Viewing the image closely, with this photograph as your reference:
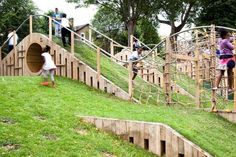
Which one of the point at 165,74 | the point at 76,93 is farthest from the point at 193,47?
the point at 76,93

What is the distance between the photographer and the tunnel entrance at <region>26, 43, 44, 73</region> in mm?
18703

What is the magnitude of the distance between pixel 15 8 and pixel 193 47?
1467 inches

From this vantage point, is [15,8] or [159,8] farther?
[15,8]

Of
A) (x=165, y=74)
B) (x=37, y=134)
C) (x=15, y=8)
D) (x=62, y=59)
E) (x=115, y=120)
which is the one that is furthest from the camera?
(x=15, y=8)

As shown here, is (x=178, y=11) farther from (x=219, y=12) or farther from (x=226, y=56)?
(x=226, y=56)

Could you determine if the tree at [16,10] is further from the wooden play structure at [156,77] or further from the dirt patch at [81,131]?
the dirt patch at [81,131]

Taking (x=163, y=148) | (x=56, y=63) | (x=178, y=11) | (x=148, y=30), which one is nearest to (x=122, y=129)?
(x=163, y=148)

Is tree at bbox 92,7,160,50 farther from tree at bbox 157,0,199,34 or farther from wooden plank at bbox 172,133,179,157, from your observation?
A: wooden plank at bbox 172,133,179,157

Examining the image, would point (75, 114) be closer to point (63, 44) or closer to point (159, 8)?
point (63, 44)

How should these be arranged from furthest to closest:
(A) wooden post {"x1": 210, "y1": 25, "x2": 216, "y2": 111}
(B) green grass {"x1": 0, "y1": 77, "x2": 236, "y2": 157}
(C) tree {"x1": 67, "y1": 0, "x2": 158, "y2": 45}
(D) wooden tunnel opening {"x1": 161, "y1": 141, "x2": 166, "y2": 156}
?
(C) tree {"x1": 67, "y1": 0, "x2": 158, "y2": 45}
(A) wooden post {"x1": 210, "y1": 25, "x2": 216, "y2": 111}
(D) wooden tunnel opening {"x1": 161, "y1": 141, "x2": 166, "y2": 156}
(B) green grass {"x1": 0, "y1": 77, "x2": 236, "y2": 157}

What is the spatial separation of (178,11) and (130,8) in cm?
728

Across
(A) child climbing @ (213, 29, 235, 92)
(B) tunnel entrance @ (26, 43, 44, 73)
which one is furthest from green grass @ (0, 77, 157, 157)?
(B) tunnel entrance @ (26, 43, 44, 73)

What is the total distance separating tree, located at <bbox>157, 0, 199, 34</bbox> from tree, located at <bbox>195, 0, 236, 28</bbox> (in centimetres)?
127

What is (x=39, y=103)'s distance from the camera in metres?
11.6
